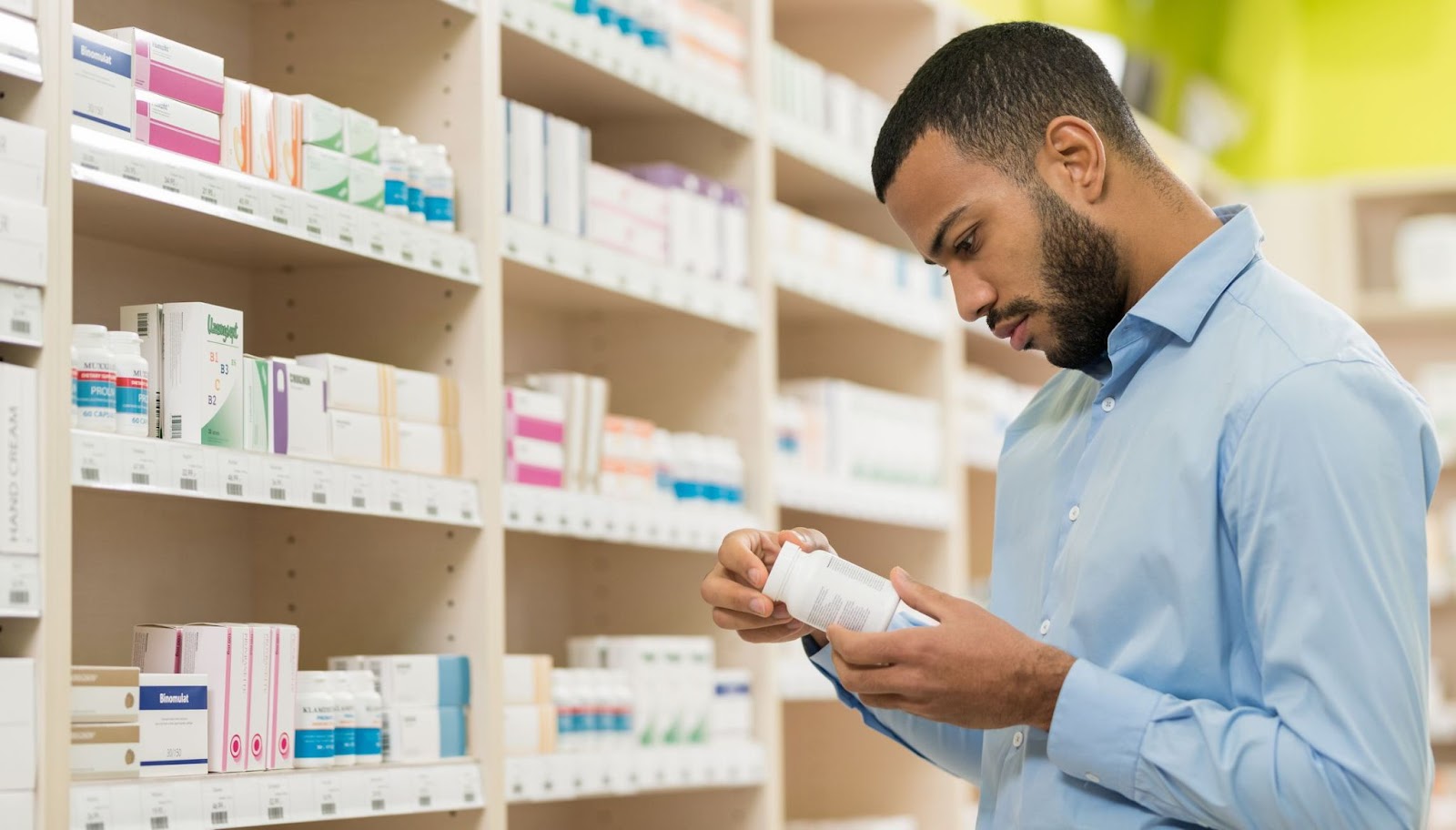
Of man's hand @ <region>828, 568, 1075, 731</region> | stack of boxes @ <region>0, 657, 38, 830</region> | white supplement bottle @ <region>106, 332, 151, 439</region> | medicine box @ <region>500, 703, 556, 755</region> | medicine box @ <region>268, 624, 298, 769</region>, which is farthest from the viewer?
medicine box @ <region>500, 703, 556, 755</region>

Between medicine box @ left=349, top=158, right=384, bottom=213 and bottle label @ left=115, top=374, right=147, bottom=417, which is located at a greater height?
medicine box @ left=349, top=158, right=384, bottom=213

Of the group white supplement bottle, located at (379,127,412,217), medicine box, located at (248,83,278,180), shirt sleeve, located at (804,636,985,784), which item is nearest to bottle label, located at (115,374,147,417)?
medicine box, located at (248,83,278,180)

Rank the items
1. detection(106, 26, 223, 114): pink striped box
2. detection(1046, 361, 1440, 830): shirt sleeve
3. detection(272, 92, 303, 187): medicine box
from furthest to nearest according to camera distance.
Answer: detection(272, 92, 303, 187): medicine box → detection(106, 26, 223, 114): pink striped box → detection(1046, 361, 1440, 830): shirt sleeve

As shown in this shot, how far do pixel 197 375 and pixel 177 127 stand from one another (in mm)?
360

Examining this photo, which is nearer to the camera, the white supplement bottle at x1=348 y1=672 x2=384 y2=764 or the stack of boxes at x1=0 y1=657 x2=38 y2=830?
the stack of boxes at x1=0 y1=657 x2=38 y2=830

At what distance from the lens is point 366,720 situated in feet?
9.16

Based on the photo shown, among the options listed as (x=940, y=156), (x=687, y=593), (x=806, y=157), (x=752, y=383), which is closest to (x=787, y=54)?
(x=806, y=157)

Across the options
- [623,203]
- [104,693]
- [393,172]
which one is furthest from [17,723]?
[623,203]

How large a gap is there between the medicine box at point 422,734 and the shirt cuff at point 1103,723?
1.38m

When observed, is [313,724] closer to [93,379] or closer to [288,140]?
[93,379]

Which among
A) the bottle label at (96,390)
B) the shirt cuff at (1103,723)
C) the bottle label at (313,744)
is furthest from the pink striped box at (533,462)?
the shirt cuff at (1103,723)

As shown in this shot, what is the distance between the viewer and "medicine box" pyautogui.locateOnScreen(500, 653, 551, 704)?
3.20 meters

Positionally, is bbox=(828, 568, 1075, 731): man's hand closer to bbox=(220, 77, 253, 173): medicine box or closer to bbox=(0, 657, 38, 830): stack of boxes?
bbox=(0, 657, 38, 830): stack of boxes

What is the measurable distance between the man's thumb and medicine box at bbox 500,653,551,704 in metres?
1.34
